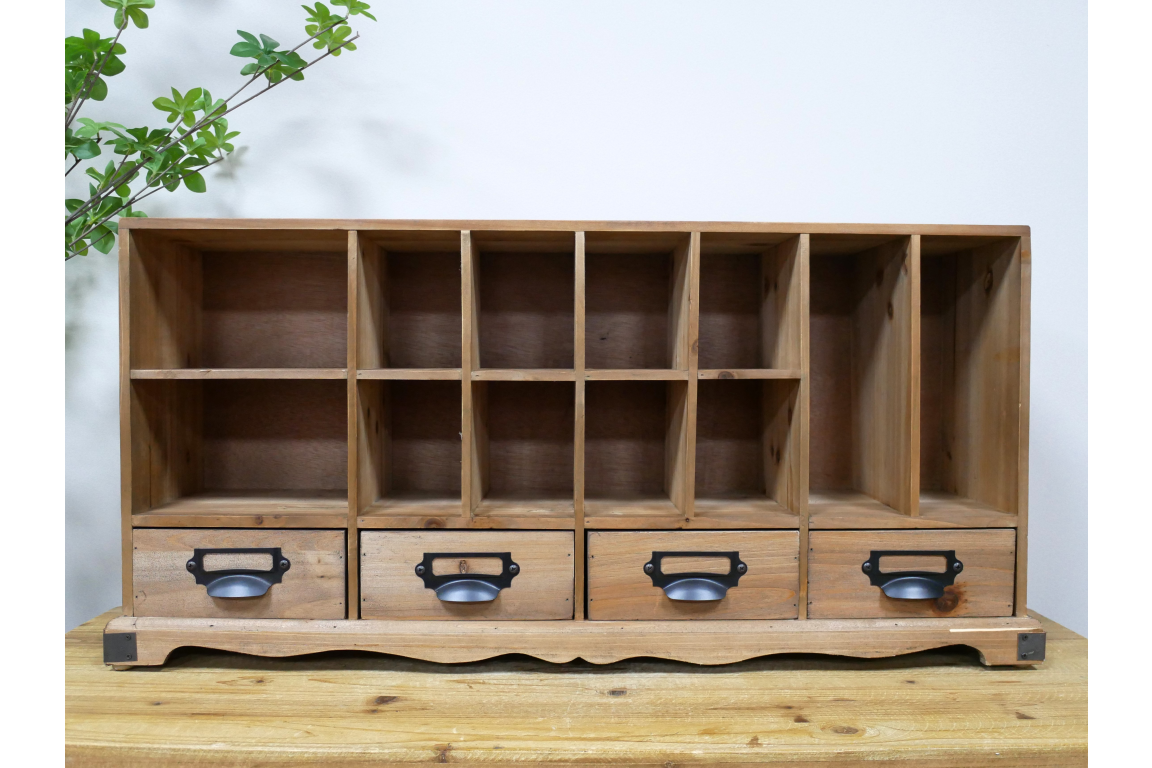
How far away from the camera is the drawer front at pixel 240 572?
4.13 feet

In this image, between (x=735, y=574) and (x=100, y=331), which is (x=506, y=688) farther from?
(x=100, y=331)

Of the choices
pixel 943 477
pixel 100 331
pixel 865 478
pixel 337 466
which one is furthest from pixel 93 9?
pixel 943 477

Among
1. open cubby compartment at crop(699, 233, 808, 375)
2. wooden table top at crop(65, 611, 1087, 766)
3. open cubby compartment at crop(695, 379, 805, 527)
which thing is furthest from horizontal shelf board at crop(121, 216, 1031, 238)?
wooden table top at crop(65, 611, 1087, 766)

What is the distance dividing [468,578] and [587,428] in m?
0.51

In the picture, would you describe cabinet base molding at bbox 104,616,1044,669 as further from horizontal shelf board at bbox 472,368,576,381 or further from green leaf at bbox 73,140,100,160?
green leaf at bbox 73,140,100,160

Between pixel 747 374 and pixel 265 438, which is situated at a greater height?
pixel 747 374

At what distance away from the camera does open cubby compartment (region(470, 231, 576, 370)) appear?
5.17 feet

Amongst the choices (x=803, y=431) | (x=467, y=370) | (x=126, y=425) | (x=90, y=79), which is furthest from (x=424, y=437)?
(x=90, y=79)

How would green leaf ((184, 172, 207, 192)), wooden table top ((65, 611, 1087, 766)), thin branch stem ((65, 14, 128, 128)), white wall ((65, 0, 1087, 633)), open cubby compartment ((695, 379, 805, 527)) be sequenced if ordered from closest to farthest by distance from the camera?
wooden table top ((65, 611, 1087, 766)), thin branch stem ((65, 14, 128, 128)), green leaf ((184, 172, 207, 192)), open cubby compartment ((695, 379, 805, 527)), white wall ((65, 0, 1087, 633))

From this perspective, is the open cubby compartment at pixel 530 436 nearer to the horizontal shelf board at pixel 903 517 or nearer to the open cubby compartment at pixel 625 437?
the open cubby compartment at pixel 625 437

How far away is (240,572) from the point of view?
4.14 feet

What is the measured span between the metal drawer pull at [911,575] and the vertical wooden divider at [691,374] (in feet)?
1.36

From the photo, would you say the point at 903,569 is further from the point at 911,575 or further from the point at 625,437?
the point at 625,437

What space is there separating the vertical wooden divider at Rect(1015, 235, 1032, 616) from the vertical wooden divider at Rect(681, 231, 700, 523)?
28.2 inches
